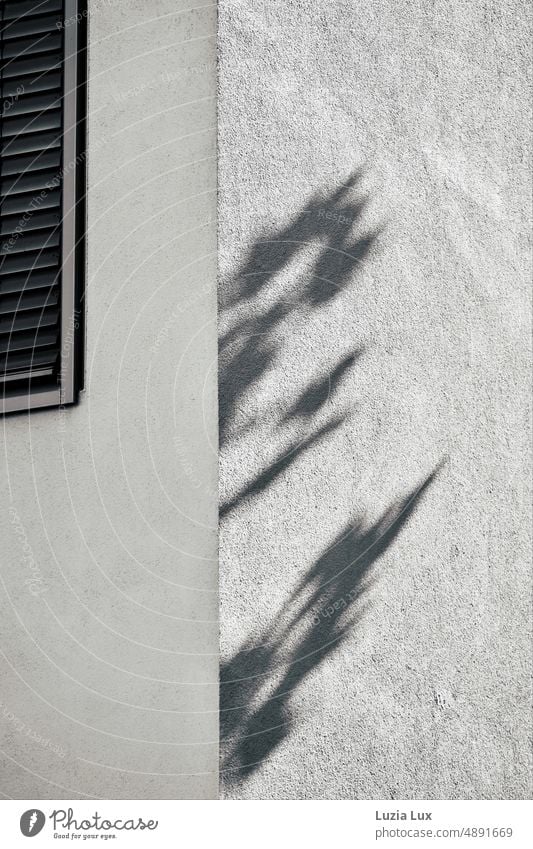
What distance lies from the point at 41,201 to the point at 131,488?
1455 millimetres

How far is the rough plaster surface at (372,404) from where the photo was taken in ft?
12.7

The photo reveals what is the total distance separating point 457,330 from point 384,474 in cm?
81

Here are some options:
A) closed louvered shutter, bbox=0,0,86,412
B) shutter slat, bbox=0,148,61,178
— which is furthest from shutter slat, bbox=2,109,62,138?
shutter slat, bbox=0,148,61,178

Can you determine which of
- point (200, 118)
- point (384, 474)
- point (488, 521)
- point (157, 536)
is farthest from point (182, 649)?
point (200, 118)

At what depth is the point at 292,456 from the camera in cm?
400

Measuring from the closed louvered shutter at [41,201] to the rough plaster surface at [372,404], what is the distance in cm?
73

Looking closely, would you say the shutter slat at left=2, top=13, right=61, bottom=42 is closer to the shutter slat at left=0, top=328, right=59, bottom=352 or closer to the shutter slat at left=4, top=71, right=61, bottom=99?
the shutter slat at left=4, top=71, right=61, bottom=99

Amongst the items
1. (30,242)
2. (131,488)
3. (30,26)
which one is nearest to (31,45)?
(30,26)

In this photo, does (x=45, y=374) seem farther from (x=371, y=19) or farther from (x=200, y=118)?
(x=371, y=19)

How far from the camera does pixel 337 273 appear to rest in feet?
13.8

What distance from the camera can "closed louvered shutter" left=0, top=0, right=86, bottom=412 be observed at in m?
4.32
